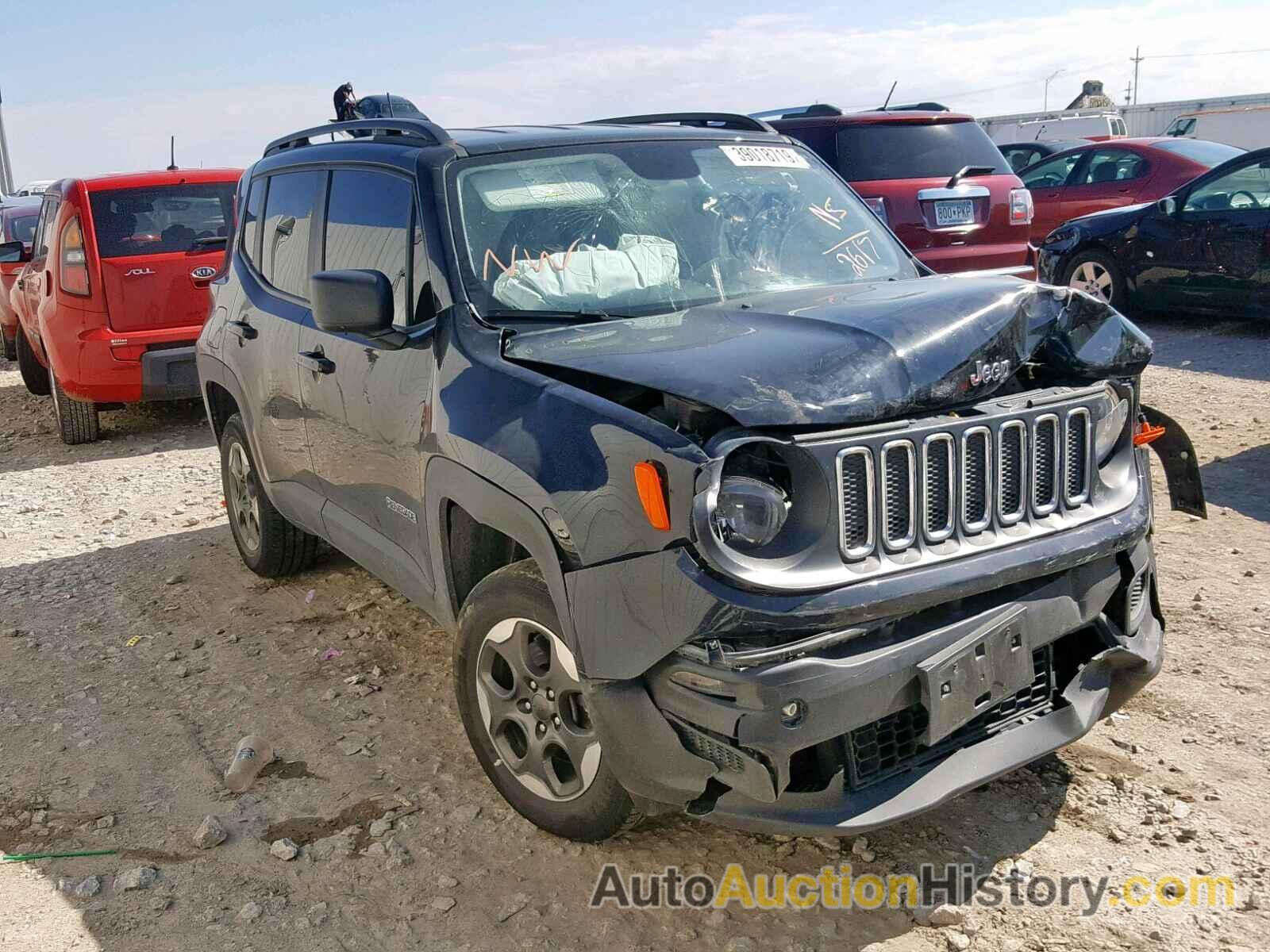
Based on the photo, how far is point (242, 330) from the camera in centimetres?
524

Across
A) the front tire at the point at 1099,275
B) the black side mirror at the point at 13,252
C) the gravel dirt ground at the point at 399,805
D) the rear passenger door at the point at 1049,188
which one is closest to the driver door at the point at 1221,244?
the front tire at the point at 1099,275

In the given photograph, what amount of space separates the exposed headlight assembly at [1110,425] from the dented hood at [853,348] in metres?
0.07

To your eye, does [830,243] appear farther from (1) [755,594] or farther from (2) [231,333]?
(2) [231,333]

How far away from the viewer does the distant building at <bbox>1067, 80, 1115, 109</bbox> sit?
36.1 metres

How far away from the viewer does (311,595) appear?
561 cm

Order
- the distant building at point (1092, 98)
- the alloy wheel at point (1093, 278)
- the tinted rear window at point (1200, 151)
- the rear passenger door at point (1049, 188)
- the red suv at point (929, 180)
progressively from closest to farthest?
the red suv at point (929, 180) < the alloy wheel at point (1093, 278) < the tinted rear window at point (1200, 151) < the rear passenger door at point (1049, 188) < the distant building at point (1092, 98)

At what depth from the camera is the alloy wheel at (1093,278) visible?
1092 cm

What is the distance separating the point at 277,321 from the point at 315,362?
569mm

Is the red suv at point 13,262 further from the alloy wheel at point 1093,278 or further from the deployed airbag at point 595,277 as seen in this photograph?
the alloy wheel at point 1093,278

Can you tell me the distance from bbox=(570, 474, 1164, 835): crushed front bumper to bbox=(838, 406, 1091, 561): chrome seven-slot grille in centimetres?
10

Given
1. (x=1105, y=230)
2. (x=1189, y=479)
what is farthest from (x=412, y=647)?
(x=1105, y=230)

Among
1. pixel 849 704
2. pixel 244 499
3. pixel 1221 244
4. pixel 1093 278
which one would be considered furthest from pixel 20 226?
pixel 849 704

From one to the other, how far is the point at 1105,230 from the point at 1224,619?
7004 mm

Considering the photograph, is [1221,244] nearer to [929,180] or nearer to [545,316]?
[929,180]
